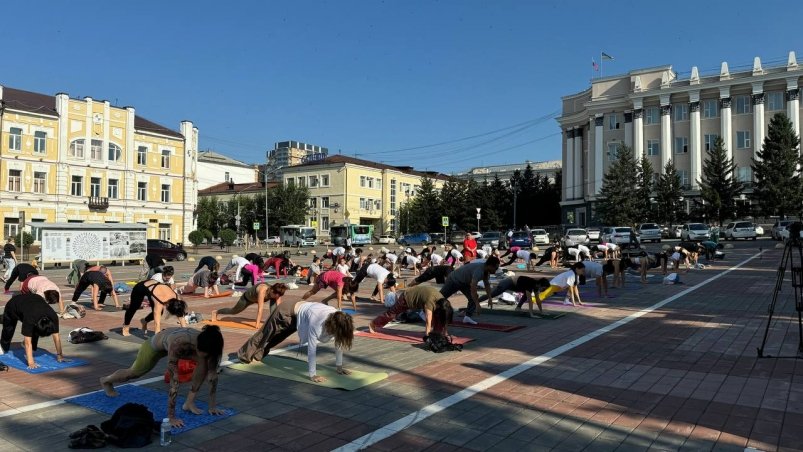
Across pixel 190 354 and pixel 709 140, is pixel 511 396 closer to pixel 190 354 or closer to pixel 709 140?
pixel 190 354

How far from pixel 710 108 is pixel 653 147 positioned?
271 inches

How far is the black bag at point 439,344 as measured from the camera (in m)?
8.52

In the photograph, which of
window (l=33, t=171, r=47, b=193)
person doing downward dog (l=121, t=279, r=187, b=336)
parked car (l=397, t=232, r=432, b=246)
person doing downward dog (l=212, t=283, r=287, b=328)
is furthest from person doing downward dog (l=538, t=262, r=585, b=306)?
parked car (l=397, t=232, r=432, b=246)

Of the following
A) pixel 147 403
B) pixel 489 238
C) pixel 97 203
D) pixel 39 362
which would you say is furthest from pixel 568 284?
pixel 97 203

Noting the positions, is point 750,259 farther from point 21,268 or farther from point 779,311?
point 21,268

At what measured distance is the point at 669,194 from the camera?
5844cm

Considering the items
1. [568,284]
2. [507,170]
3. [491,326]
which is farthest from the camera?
[507,170]

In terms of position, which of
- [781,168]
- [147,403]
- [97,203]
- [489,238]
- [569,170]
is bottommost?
[147,403]

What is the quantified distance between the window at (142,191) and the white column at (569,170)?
49454mm

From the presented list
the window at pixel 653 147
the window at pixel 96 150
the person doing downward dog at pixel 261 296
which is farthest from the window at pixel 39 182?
the window at pixel 653 147

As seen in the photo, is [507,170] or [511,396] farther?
[507,170]

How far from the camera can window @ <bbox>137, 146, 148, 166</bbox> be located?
54219 mm

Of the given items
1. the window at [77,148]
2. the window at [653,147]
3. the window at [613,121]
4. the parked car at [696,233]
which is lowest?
the parked car at [696,233]

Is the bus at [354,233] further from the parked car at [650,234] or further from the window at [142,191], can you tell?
the parked car at [650,234]
